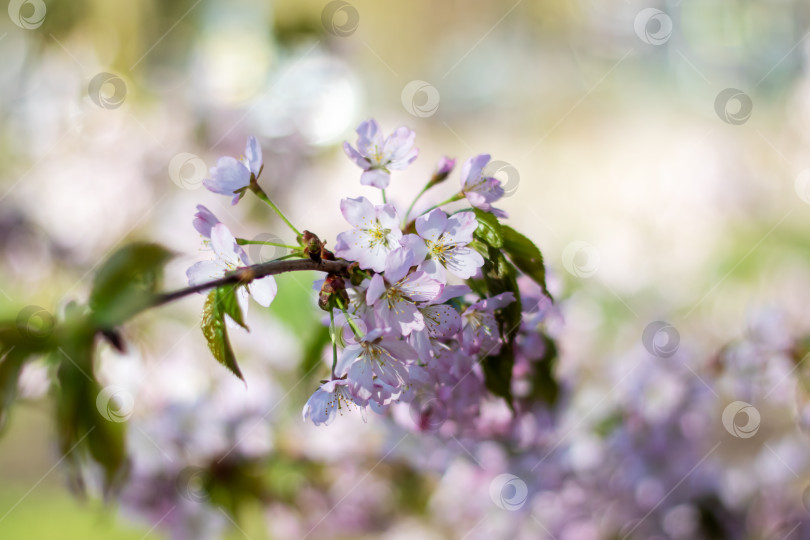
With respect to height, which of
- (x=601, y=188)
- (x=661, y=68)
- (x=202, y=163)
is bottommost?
(x=202, y=163)

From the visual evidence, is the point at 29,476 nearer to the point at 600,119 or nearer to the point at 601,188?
the point at 601,188

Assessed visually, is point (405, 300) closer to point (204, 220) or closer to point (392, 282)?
point (392, 282)

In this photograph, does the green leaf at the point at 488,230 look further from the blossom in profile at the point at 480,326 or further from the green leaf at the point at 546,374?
the green leaf at the point at 546,374

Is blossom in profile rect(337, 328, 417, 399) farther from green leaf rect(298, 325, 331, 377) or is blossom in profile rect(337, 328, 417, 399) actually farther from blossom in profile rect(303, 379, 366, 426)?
green leaf rect(298, 325, 331, 377)

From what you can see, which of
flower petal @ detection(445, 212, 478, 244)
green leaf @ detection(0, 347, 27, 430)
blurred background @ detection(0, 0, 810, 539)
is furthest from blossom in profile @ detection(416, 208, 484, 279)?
green leaf @ detection(0, 347, 27, 430)

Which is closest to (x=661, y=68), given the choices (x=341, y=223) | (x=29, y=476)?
(x=341, y=223)

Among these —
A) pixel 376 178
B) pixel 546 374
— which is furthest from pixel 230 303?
pixel 546 374

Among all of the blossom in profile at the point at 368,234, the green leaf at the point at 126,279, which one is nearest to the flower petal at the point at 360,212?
the blossom in profile at the point at 368,234
